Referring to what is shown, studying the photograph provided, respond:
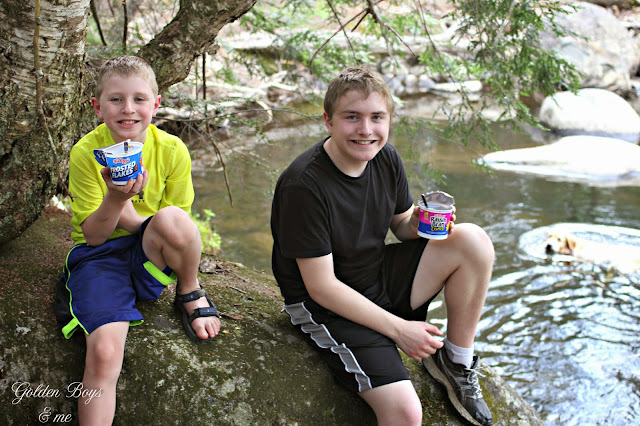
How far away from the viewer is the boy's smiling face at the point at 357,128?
225cm

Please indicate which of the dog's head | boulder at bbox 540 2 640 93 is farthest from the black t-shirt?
boulder at bbox 540 2 640 93

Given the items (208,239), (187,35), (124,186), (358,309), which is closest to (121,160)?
(124,186)

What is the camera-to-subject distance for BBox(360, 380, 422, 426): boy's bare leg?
6.89ft

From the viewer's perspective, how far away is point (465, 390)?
246 cm

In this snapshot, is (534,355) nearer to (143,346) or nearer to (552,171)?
(143,346)

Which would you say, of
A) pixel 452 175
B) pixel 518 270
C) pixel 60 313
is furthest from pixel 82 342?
pixel 452 175

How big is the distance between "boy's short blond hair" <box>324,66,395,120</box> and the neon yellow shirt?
0.72m

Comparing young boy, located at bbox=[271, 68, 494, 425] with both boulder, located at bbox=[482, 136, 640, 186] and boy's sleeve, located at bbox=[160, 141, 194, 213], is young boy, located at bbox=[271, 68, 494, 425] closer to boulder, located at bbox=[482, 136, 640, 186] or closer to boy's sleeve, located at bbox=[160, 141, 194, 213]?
boy's sleeve, located at bbox=[160, 141, 194, 213]

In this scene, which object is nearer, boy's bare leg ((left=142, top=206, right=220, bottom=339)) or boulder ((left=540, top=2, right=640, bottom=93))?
boy's bare leg ((left=142, top=206, right=220, bottom=339))

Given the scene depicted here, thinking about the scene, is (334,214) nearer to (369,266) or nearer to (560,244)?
(369,266)

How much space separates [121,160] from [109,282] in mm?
582

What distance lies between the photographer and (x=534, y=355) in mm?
4281

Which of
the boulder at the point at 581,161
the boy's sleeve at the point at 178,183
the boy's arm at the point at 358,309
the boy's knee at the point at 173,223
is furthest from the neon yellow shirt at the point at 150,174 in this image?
the boulder at the point at 581,161

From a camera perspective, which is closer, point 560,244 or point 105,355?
point 105,355
